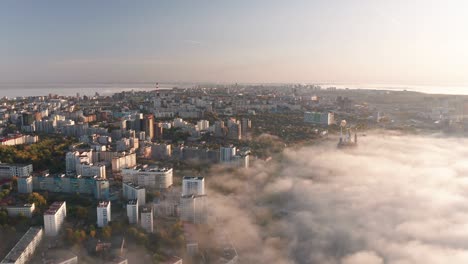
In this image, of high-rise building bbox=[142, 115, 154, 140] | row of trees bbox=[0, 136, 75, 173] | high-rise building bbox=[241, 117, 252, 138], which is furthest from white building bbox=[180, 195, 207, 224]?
high-rise building bbox=[241, 117, 252, 138]

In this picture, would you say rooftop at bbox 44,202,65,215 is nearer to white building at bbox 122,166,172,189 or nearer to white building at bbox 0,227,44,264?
white building at bbox 0,227,44,264

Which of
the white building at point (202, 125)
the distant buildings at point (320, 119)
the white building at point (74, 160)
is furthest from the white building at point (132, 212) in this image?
the distant buildings at point (320, 119)

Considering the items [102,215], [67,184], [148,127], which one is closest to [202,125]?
[148,127]

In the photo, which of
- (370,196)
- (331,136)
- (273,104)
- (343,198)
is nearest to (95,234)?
(343,198)

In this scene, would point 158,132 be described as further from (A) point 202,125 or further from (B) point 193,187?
(B) point 193,187

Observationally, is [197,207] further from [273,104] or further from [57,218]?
[273,104]

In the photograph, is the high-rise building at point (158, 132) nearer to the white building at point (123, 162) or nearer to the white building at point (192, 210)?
the white building at point (123, 162)
